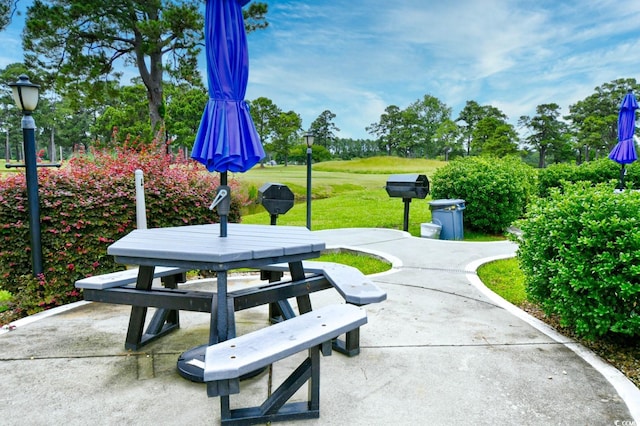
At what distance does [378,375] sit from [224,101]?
77.8 inches

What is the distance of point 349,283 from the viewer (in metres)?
2.70

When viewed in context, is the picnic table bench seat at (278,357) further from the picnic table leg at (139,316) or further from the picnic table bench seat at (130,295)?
the picnic table leg at (139,316)

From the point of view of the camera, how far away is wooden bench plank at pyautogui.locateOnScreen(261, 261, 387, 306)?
7.86ft

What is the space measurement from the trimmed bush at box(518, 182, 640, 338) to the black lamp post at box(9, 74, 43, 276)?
457 cm

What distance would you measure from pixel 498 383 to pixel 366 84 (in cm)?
3987

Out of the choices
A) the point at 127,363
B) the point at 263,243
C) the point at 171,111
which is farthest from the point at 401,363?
the point at 171,111

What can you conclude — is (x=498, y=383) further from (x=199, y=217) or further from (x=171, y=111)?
(x=171, y=111)

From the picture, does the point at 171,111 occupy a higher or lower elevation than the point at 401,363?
higher

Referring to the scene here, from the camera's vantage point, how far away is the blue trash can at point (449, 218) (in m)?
7.70

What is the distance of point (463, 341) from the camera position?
2930mm

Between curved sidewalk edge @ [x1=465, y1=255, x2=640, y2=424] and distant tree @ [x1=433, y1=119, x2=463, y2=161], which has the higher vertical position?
distant tree @ [x1=433, y1=119, x2=463, y2=161]

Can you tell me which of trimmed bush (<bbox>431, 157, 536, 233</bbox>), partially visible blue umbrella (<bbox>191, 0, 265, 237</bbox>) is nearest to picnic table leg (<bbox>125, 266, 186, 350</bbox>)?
partially visible blue umbrella (<bbox>191, 0, 265, 237</bbox>)

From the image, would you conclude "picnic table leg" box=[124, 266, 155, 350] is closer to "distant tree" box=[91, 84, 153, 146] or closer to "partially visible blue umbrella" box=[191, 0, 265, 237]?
"partially visible blue umbrella" box=[191, 0, 265, 237]

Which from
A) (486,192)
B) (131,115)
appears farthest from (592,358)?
(131,115)
